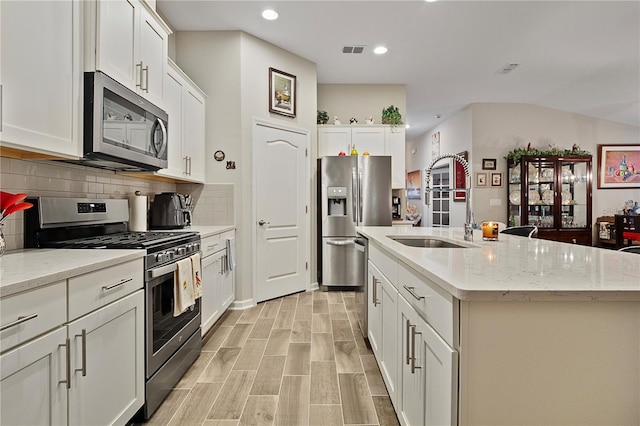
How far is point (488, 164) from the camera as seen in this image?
20.6 ft

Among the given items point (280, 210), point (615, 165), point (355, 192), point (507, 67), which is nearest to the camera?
point (280, 210)

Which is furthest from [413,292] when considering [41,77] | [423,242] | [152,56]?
[152,56]

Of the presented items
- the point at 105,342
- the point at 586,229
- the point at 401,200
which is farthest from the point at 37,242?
the point at 586,229

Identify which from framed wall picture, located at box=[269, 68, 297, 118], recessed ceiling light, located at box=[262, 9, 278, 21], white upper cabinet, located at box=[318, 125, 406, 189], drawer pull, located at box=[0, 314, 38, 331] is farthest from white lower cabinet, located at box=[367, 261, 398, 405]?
white upper cabinet, located at box=[318, 125, 406, 189]

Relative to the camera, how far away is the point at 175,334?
6.84ft

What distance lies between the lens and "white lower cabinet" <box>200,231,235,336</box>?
273cm

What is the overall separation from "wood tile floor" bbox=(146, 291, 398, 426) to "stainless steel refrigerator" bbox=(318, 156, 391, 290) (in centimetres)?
117

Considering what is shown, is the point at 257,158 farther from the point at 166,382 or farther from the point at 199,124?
the point at 166,382

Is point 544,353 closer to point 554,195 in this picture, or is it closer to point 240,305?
point 240,305

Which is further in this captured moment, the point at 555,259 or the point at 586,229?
the point at 586,229

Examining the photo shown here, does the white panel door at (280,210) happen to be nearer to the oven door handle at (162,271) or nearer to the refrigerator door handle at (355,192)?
the refrigerator door handle at (355,192)

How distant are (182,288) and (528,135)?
6512 mm

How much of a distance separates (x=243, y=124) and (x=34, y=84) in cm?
242

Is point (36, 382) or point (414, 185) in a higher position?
point (414, 185)
